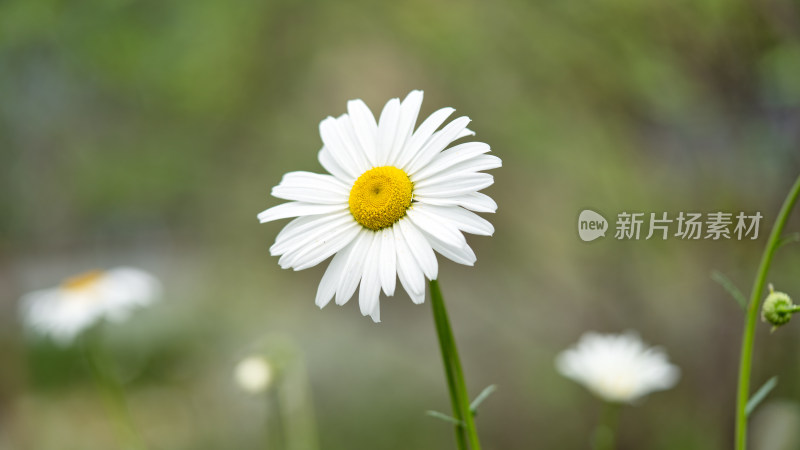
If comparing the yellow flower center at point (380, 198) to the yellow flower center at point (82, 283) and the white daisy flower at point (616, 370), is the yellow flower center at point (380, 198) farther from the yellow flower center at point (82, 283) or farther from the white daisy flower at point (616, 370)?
the yellow flower center at point (82, 283)

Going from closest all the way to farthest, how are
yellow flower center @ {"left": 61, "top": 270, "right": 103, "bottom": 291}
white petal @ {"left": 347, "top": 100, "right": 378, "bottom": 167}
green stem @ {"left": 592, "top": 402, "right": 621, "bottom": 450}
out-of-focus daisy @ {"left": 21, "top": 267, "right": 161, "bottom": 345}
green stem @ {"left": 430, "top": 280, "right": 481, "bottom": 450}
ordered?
green stem @ {"left": 430, "top": 280, "right": 481, "bottom": 450}, white petal @ {"left": 347, "top": 100, "right": 378, "bottom": 167}, green stem @ {"left": 592, "top": 402, "right": 621, "bottom": 450}, out-of-focus daisy @ {"left": 21, "top": 267, "right": 161, "bottom": 345}, yellow flower center @ {"left": 61, "top": 270, "right": 103, "bottom": 291}

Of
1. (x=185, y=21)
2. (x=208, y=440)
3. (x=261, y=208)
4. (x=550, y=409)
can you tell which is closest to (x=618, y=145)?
(x=550, y=409)

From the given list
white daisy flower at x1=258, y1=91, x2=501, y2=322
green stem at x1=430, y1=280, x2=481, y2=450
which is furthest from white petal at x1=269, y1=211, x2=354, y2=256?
green stem at x1=430, y1=280, x2=481, y2=450

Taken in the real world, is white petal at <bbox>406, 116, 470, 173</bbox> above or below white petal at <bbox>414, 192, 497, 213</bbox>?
above

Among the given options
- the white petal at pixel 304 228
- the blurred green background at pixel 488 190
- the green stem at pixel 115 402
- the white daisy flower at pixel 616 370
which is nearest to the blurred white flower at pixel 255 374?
the green stem at pixel 115 402

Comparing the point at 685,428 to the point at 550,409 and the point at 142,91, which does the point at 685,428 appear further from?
the point at 142,91

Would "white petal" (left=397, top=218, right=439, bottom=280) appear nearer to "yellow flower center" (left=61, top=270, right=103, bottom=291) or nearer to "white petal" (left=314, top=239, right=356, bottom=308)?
"white petal" (left=314, top=239, right=356, bottom=308)
